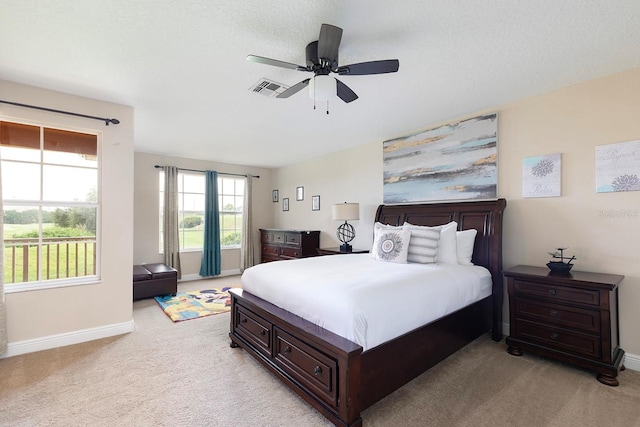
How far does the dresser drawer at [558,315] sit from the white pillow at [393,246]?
1.08 meters

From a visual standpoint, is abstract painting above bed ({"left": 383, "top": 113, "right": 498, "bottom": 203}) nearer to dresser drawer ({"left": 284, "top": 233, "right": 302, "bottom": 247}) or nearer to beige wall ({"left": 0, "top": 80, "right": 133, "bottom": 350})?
dresser drawer ({"left": 284, "top": 233, "right": 302, "bottom": 247})

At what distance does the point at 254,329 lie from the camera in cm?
256

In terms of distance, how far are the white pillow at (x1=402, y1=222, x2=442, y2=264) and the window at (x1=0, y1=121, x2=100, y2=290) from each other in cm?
338

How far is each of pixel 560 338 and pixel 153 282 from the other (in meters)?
5.05

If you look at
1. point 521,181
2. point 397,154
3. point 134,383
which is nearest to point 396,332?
point 134,383

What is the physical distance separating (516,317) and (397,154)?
2491mm

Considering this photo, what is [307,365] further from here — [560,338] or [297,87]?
[560,338]

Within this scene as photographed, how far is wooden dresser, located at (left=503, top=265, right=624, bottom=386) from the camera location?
2240 millimetres

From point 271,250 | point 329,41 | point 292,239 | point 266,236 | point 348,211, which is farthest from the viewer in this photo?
point 266,236

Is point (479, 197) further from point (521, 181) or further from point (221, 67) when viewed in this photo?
point (221, 67)

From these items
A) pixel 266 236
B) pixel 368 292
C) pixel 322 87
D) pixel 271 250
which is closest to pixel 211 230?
pixel 266 236

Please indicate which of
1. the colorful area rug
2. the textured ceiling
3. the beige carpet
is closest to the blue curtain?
the colorful area rug

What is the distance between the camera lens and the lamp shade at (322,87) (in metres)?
2.06

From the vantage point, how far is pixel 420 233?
3.12 metres
